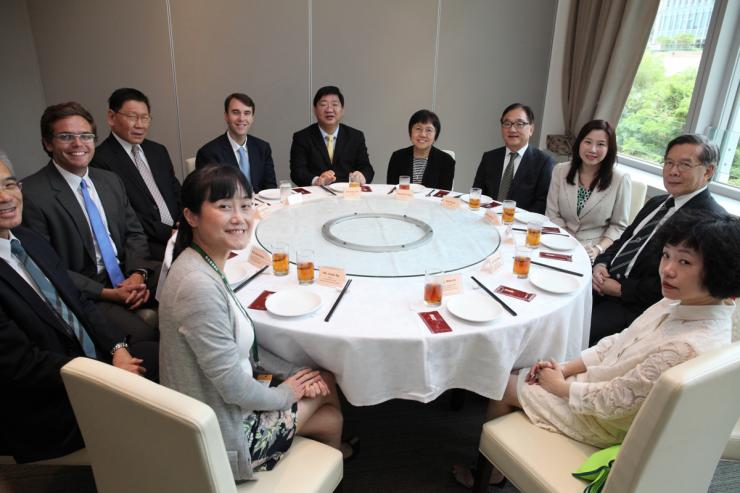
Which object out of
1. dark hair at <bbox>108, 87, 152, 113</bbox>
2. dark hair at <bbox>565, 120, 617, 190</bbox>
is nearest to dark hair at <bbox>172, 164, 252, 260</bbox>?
dark hair at <bbox>108, 87, 152, 113</bbox>

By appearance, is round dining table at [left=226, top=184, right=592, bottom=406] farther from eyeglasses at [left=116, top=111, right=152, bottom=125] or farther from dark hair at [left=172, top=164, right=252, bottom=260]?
eyeglasses at [left=116, top=111, right=152, bottom=125]

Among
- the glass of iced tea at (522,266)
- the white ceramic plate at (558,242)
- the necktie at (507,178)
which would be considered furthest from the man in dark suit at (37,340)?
the necktie at (507,178)

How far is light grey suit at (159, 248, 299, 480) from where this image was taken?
A: 123 cm

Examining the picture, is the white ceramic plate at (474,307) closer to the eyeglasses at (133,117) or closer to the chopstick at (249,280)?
the chopstick at (249,280)

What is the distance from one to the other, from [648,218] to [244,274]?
2.15 meters

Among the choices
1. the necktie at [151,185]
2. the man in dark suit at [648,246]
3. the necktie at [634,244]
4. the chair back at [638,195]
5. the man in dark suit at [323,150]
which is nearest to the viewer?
the man in dark suit at [648,246]

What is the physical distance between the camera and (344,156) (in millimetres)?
3939

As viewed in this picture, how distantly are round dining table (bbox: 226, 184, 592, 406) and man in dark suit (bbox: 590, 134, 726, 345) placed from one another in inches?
14.3

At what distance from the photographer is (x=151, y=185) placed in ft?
10.1

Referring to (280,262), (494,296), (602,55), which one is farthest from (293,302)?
(602,55)

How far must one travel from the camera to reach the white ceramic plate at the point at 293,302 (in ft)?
5.24

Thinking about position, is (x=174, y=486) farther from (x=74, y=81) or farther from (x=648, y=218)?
(x=74, y=81)

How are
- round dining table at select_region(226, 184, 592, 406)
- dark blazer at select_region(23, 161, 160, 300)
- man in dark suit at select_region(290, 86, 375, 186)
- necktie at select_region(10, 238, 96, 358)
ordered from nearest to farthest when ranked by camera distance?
round dining table at select_region(226, 184, 592, 406)
necktie at select_region(10, 238, 96, 358)
dark blazer at select_region(23, 161, 160, 300)
man in dark suit at select_region(290, 86, 375, 186)

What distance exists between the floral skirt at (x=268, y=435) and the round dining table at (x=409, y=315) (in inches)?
9.0
